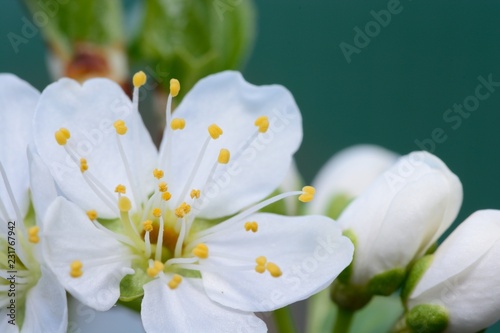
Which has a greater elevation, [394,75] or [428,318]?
[428,318]

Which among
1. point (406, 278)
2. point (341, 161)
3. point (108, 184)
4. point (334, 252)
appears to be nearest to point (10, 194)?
point (108, 184)

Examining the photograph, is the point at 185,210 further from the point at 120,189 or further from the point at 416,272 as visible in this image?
the point at 416,272

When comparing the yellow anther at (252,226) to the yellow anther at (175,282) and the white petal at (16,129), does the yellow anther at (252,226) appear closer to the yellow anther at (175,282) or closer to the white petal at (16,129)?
the yellow anther at (175,282)

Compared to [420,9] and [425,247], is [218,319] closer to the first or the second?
[425,247]

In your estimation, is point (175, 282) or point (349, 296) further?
point (349, 296)

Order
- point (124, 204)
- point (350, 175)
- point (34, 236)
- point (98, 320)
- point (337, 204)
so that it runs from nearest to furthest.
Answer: point (34, 236) → point (124, 204) → point (98, 320) → point (337, 204) → point (350, 175)

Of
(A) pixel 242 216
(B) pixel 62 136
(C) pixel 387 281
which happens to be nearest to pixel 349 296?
(C) pixel 387 281

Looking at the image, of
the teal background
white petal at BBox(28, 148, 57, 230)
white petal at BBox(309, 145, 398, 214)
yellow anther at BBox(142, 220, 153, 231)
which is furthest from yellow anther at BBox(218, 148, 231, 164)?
the teal background
